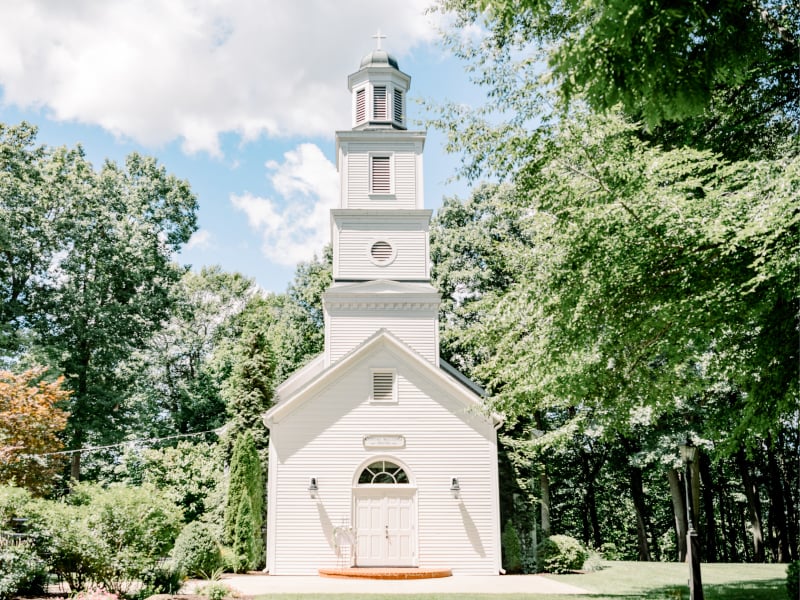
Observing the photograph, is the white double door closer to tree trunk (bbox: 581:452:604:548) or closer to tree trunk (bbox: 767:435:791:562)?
tree trunk (bbox: 767:435:791:562)

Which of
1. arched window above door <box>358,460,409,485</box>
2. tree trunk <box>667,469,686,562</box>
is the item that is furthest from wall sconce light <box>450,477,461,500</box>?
tree trunk <box>667,469,686,562</box>

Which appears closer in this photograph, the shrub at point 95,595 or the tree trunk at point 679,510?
the shrub at point 95,595

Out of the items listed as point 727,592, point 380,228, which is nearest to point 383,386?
point 380,228

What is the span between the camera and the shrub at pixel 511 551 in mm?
20578

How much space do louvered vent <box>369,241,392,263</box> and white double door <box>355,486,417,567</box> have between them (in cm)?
769

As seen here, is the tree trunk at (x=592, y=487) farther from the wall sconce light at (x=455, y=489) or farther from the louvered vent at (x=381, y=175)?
the louvered vent at (x=381, y=175)

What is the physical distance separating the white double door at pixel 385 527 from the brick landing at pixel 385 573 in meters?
0.45

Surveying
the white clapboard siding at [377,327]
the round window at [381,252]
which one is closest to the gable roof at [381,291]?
the white clapboard siding at [377,327]

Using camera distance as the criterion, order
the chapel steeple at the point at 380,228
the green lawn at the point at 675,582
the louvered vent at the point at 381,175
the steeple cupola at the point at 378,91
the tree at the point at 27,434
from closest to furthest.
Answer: the green lawn at the point at 675,582 < the tree at the point at 27,434 < the chapel steeple at the point at 380,228 < the louvered vent at the point at 381,175 < the steeple cupola at the point at 378,91

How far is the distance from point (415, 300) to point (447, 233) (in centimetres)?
1090

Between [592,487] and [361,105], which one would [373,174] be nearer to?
[361,105]

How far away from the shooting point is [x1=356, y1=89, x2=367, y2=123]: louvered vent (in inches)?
1011

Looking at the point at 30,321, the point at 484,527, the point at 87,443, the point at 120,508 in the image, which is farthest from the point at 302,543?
the point at 30,321

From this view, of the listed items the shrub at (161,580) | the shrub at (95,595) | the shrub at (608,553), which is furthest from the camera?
the shrub at (608,553)
